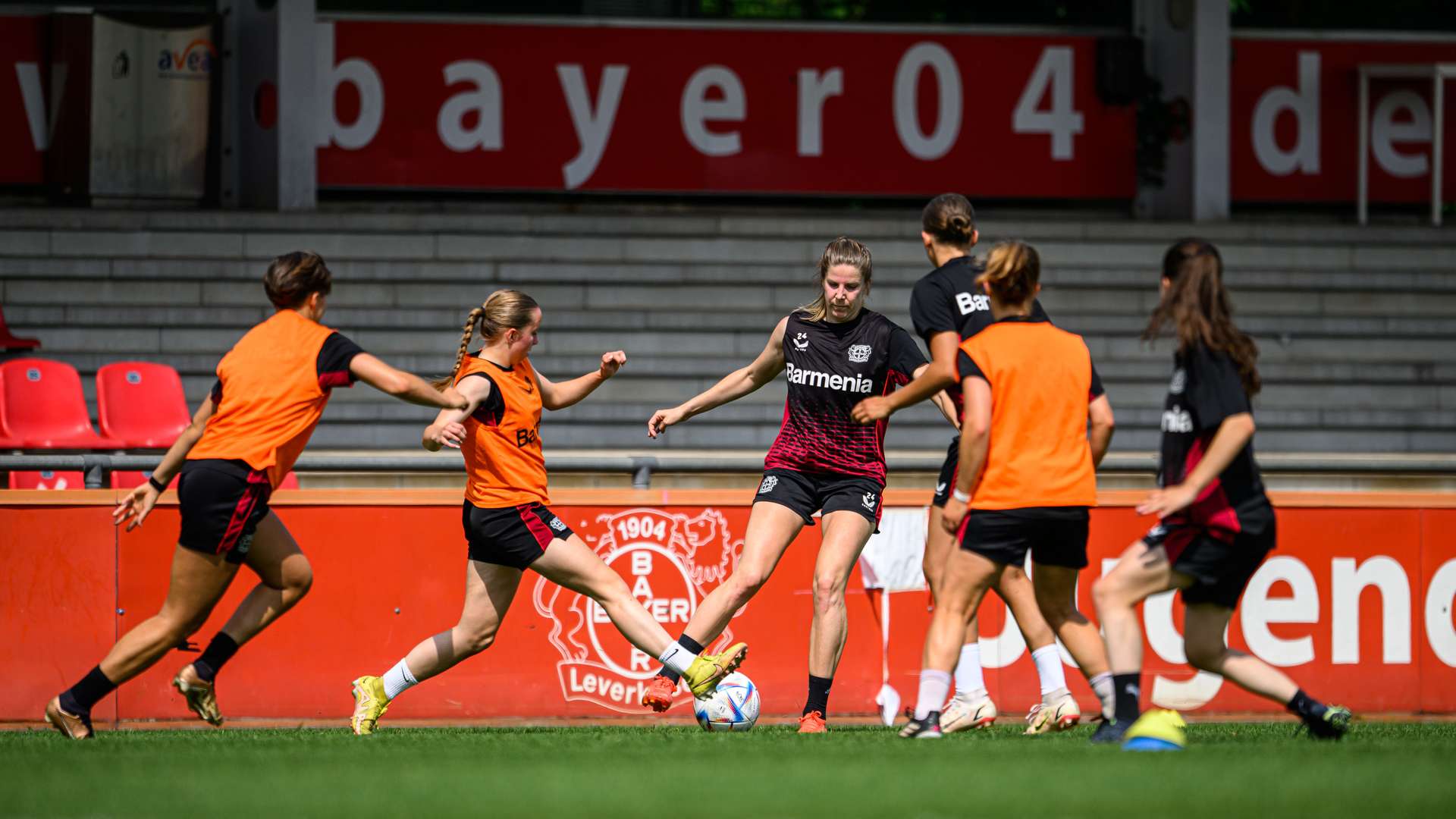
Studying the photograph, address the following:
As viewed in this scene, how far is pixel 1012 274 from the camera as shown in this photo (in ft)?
20.8

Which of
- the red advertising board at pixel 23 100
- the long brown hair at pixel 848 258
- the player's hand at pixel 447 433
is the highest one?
the red advertising board at pixel 23 100

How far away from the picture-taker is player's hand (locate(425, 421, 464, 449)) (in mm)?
6852

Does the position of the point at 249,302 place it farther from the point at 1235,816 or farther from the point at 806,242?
the point at 1235,816

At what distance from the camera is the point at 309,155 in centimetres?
1923

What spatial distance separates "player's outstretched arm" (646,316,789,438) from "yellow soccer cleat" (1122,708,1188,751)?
253cm

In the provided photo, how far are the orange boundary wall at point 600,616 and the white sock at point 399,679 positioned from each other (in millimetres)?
1301

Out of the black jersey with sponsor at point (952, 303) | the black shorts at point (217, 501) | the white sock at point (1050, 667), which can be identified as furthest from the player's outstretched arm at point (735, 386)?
the black shorts at point (217, 501)

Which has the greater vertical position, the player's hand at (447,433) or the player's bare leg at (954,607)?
the player's hand at (447,433)

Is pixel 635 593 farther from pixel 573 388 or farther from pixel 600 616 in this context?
pixel 573 388

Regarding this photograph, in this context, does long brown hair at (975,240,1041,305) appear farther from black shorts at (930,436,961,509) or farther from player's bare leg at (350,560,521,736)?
player's bare leg at (350,560,521,736)

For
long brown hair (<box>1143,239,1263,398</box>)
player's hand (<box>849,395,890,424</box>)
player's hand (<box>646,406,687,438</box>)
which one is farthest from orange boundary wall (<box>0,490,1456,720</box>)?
long brown hair (<box>1143,239,1263,398</box>)

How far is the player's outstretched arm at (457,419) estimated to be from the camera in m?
6.86

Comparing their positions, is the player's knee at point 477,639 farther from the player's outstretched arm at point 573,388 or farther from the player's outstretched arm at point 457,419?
the player's outstretched arm at point 573,388

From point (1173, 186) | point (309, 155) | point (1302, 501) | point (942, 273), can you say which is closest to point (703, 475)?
point (1302, 501)
